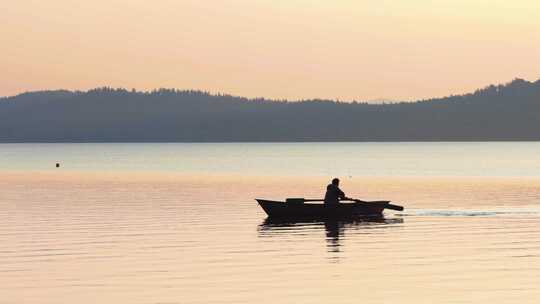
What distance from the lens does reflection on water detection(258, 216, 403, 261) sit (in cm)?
4788

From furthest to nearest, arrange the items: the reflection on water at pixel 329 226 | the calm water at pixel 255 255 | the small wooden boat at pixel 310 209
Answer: the small wooden boat at pixel 310 209, the reflection on water at pixel 329 226, the calm water at pixel 255 255

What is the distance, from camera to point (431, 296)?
2864cm

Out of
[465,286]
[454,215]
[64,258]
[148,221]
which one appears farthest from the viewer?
[454,215]

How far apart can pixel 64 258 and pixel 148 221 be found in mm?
18456

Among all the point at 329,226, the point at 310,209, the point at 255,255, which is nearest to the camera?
the point at 255,255

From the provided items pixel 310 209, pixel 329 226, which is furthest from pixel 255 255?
pixel 310 209

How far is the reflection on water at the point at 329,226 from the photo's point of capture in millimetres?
47875

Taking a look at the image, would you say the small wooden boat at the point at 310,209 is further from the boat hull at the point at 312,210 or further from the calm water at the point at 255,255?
the calm water at the point at 255,255

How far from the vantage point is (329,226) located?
5288 cm

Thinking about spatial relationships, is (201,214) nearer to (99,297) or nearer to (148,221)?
(148,221)

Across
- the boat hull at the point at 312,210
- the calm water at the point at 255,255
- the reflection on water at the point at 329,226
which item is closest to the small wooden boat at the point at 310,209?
the boat hull at the point at 312,210

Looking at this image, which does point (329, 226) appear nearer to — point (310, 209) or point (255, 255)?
point (310, 209)

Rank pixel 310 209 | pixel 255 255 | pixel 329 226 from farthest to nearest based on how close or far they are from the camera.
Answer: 1. pixel 310 209
2. pixel 329 226
3. pixel 255 255

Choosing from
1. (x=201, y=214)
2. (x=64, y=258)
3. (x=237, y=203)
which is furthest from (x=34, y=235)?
(x=237, y=203)
